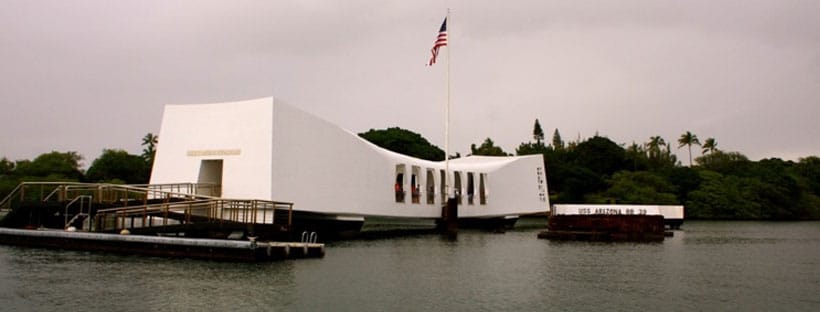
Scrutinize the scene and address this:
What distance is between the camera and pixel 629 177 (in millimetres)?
72875

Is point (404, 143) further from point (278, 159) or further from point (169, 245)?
point (169, 245)

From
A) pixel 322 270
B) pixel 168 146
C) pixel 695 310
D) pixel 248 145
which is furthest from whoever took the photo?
pixel 168 146

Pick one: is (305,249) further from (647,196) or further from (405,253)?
(647,196)

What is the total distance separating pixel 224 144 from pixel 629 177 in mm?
55442

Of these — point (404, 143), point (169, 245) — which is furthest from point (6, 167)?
point (169, 245)

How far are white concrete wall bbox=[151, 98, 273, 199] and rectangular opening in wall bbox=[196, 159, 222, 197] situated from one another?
0.49 metres

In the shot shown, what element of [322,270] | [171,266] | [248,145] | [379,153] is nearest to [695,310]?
[322,270]

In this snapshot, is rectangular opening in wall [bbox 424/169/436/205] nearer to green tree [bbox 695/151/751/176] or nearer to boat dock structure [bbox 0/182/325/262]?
boat dock structure [bbox 0/182/325/262]

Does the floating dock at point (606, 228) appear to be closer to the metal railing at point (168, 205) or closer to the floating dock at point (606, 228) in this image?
the floating dock at point (606, 228)

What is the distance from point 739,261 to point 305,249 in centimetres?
Answer: 1380

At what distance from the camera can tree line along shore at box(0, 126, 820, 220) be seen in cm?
6462

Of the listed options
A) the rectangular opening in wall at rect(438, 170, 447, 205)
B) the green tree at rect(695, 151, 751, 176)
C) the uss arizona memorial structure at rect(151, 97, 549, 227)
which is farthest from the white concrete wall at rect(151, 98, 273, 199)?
the green tree at rect(695, 151, 751, 176)

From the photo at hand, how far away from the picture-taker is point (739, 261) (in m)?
21.4

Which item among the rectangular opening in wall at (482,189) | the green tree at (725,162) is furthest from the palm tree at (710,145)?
the rectangular opening in wall at (482,189)
